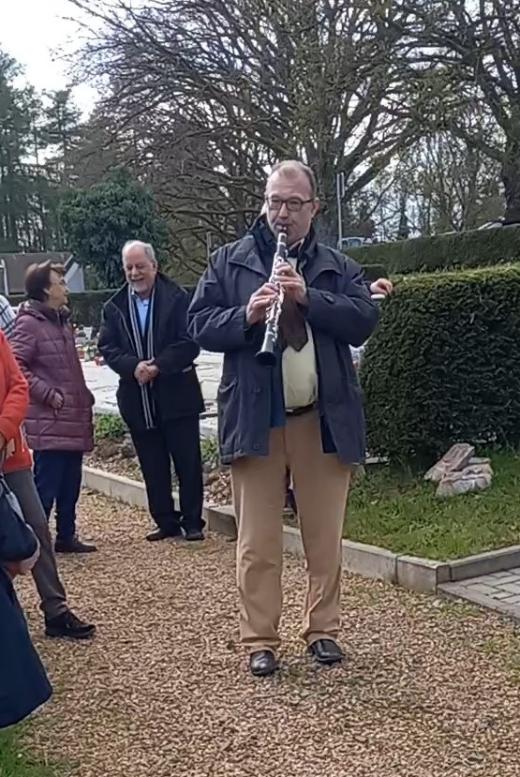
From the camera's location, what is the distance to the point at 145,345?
5852mm

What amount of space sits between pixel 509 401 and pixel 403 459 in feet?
2.50

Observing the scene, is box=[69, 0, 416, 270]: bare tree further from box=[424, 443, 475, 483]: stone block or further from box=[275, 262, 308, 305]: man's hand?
box=[275, 262, 308, 305]: man's hand

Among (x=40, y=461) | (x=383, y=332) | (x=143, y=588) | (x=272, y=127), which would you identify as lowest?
(x=143, y=588)

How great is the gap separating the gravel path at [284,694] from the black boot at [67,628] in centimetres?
8

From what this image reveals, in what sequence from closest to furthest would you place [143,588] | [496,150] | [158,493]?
[143,588] < [158,493] < [496,150]

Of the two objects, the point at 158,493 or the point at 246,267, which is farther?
the point at 158,493

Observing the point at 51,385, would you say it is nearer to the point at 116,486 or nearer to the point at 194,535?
the point at 194,535

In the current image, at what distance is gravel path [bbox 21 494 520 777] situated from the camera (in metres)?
3.04

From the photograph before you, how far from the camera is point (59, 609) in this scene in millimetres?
4320

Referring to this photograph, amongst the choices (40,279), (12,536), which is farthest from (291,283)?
(40,279)

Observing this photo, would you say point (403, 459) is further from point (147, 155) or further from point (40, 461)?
point (147, 155)

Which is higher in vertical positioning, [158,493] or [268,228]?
[268,228]

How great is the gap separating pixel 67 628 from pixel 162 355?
1.91 meters

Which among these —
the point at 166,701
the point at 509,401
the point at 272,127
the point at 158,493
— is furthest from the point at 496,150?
the point at 166,701
